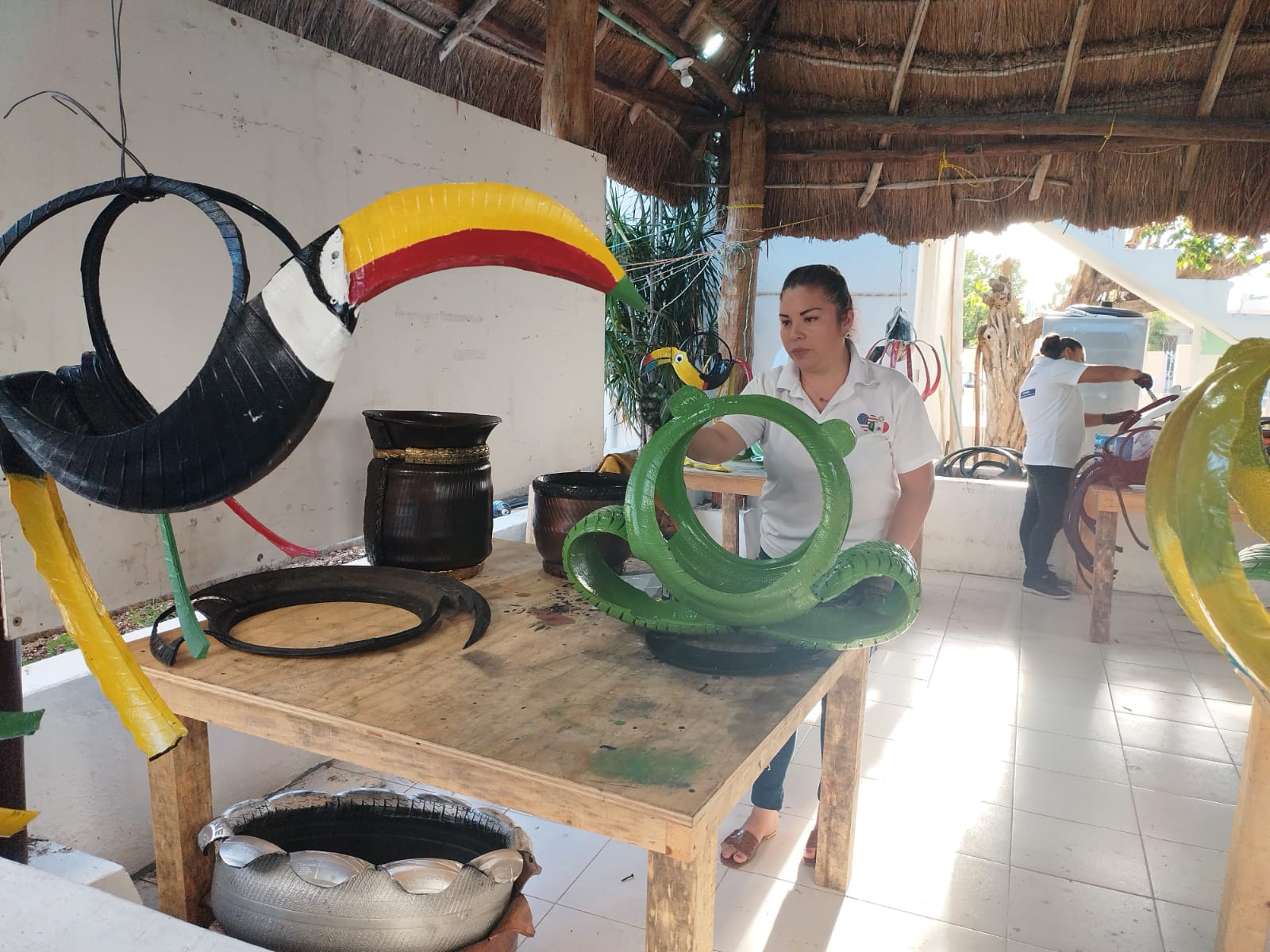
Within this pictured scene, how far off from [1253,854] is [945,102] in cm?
405

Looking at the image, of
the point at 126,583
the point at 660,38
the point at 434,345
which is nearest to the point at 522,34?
the point at 660,38

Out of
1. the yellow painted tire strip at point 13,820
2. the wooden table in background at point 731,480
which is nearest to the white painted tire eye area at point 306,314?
the yellow painted tire strip at point 13,820

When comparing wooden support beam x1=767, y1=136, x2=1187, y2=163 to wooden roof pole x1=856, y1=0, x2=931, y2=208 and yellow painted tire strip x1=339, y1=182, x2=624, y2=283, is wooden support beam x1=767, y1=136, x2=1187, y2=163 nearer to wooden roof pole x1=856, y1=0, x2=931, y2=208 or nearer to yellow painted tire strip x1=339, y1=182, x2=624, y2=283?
wooden roof pole x1=856, y1=0, x2=931, y2=208

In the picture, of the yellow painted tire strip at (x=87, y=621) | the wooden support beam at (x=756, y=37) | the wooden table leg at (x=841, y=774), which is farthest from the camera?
the wooden support beam at (x=756, y=37)

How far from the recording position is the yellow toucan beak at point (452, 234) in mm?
682

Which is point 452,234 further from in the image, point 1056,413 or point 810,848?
point 1056,413

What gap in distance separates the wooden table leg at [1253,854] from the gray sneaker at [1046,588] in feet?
10.3

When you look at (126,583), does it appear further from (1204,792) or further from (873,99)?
(873,99)

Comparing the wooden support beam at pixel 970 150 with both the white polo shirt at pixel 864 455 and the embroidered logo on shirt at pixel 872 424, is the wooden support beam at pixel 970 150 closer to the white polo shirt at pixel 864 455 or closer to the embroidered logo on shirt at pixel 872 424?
the white polo shirt at pixel 864 455

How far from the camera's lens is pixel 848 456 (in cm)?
219

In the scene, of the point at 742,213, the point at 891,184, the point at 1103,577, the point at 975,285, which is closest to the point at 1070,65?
the point at 891,184

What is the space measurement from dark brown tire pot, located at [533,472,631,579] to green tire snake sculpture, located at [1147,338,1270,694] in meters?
1.12

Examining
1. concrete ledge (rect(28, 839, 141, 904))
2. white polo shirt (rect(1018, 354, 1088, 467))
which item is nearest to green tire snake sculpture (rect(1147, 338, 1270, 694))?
concrete ledge (rect(28, 839, 141, 904))

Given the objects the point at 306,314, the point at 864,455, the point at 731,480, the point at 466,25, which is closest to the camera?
the point at 306,314
